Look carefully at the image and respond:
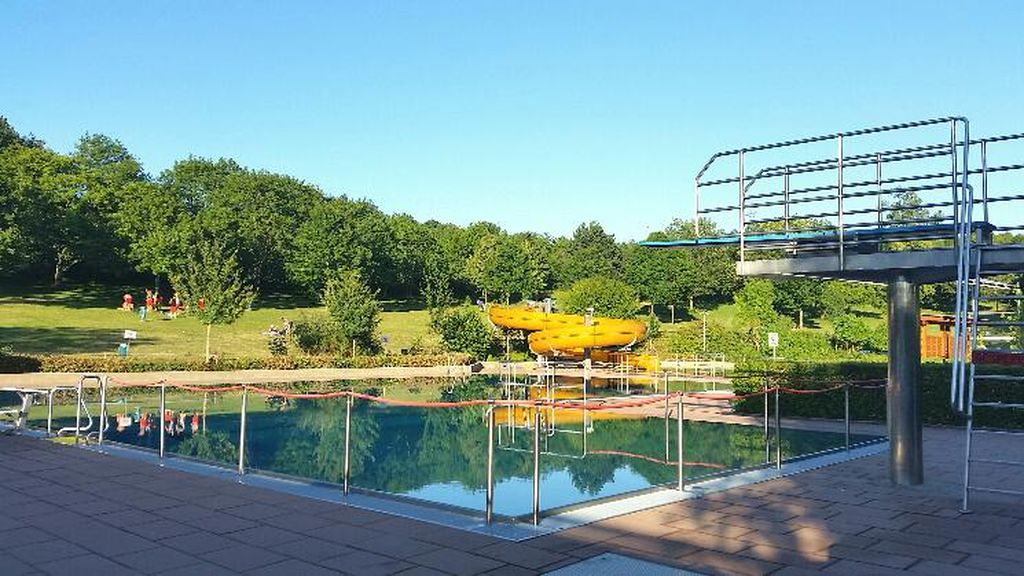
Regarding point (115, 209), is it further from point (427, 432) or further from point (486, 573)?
point (486, 573)

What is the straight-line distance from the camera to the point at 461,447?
14.4m

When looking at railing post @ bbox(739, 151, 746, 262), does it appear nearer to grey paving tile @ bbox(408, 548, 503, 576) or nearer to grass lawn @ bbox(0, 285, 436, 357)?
grey paving tile @ bbox(408, 548, 503, 576)

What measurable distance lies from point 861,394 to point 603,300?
93.6 ft

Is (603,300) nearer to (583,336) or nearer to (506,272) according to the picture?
(583,336)

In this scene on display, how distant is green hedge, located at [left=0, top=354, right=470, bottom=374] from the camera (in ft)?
77.7

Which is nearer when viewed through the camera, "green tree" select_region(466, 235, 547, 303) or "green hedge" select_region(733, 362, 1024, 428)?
"green hedge" select_region(733, 362, 1024, 428)

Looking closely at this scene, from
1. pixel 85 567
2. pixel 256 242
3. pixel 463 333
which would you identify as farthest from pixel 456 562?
pixel 256 242

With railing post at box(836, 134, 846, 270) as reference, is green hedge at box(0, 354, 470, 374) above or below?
below

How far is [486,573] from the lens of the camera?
4.95m

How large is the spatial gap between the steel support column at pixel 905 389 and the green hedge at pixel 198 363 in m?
24.0

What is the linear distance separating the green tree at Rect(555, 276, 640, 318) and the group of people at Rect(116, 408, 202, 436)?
2804 cm

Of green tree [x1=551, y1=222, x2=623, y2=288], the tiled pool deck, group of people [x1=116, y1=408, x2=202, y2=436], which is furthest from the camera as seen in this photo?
green tree [x1=551, y1=222, x2=623, y2=288]

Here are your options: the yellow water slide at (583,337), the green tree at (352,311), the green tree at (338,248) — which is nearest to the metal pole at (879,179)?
the yellow water slide at (583,337)

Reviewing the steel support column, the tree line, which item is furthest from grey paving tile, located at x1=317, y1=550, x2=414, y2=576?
the tree line
